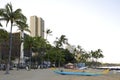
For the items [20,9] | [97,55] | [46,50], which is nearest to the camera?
[20,9]

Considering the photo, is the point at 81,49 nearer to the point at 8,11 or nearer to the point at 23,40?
the point at 23,40

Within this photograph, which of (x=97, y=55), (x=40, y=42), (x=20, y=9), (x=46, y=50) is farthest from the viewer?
(x=97, y=55)

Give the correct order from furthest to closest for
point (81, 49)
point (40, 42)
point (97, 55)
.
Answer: point (97, 55)
point (81, 49)
point (40, 42)

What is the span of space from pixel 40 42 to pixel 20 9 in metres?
55.9

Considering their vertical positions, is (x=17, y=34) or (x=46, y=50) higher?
(x=17, y=34)

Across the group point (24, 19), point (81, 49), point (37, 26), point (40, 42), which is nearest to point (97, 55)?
point (81, 49)

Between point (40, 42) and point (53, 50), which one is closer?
point (40, 42)

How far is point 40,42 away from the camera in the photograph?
4208 inches

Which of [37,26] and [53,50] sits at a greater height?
[37,26]

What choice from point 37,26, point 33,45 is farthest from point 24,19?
point 37,26

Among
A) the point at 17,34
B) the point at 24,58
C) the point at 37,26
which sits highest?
the point at 37,26

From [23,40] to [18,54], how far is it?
22992 mm

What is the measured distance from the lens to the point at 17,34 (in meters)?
125

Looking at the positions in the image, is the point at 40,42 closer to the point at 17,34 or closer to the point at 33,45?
the point at 33,45
